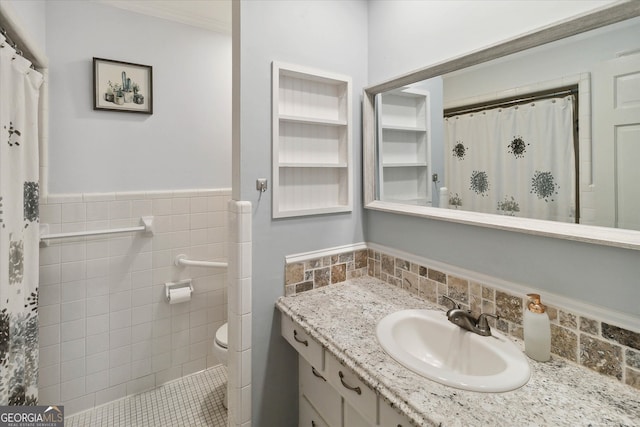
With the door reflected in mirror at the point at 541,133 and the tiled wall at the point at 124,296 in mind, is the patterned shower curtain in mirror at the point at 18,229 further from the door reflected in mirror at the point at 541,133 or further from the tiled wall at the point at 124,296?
the door reflected in mirror at the point at 541,133

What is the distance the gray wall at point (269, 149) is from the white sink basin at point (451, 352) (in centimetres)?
56

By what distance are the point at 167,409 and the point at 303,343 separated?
4.06ft

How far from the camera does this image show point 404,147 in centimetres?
150

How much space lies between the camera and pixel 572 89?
0.91 meters

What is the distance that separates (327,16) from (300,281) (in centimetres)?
135

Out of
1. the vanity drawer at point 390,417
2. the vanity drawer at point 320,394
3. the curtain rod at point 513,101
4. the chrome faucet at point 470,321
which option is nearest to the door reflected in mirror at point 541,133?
the curtain rod at point 513,101

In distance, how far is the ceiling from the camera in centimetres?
184

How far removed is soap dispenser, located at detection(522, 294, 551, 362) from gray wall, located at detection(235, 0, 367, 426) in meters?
0.90

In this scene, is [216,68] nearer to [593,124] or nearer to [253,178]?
[253,178]

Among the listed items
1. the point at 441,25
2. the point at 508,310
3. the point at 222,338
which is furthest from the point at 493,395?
the point at 222,338

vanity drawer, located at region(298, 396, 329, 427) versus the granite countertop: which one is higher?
the granite countertop

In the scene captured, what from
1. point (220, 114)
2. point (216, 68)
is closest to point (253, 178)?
point (220, 114)

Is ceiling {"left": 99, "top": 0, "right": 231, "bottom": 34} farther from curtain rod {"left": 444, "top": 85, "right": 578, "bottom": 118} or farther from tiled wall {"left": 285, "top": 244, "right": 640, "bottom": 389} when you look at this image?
tiled wall {"left": 285, "top": 244, "right": 640, "bottom": 389}

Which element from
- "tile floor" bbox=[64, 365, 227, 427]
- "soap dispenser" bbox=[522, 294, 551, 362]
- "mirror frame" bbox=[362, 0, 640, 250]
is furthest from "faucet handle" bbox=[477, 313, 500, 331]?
"tile floor" bbox=[64, 365, 227, 427]
